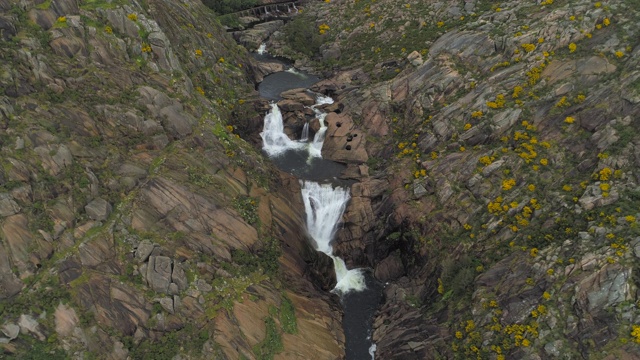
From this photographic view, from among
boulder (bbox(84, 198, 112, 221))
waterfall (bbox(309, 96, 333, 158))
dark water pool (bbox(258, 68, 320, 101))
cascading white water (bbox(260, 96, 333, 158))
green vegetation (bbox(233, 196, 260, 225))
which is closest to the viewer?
boulder (bbox(84, 198, 112, 221))

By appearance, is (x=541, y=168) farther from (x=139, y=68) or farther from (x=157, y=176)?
(x=139, y=68)

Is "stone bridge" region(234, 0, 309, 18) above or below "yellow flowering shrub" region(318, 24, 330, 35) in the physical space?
above

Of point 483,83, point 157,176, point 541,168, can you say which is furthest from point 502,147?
point 157,176

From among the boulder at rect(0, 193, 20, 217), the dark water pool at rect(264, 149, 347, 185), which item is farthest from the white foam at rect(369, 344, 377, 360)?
the boulder at rect(0, 193, 20, 217)

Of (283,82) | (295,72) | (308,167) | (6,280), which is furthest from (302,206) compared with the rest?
(295,72)

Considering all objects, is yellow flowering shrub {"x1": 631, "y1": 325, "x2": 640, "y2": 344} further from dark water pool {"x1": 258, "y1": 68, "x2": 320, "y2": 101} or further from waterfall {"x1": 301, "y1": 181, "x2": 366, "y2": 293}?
dark water pool {"x1": 258, "y1": 68, "x2": 320, "y2": 101}

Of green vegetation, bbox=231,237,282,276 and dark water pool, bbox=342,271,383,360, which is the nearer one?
green vegetation, bbox=231,237,282,276
